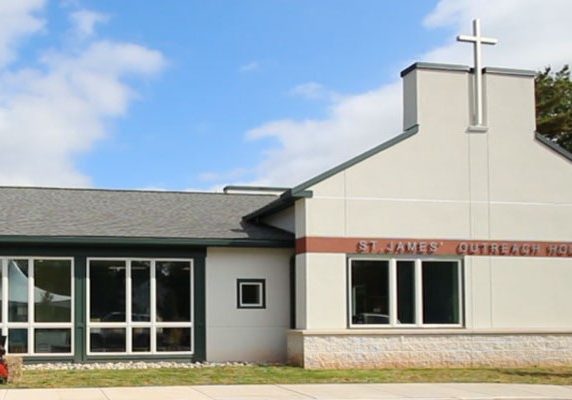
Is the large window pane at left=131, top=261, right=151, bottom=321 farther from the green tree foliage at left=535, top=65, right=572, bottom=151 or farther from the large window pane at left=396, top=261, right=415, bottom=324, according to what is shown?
the green tree foliage at left=535, top=65, right=572, bottom=151

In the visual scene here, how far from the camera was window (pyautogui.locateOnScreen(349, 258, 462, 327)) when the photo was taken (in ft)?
73.8

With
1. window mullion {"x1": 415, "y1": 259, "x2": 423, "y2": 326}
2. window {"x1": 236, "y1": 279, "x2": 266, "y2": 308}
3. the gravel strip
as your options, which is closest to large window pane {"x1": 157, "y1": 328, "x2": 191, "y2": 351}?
the gravel strip

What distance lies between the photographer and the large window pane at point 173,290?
22.8 m

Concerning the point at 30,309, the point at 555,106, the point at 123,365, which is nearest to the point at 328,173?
the point at 123,365

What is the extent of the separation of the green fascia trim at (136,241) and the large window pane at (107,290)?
0.65 m

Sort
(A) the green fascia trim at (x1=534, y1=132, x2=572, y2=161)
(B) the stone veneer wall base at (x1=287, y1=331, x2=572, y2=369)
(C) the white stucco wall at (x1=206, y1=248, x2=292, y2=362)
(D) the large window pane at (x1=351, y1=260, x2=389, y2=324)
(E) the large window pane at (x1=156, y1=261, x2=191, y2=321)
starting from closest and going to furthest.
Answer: (B) the stone veneer wall base at (x1=287, y1=331, x2=572, y2=369), (D) the large window pane at (x1=351, y1=260, x2=389, y2=324), (E) the large window pane at (x1=156, y1=261, x2=191, y2=321), (C) the white stucco wall at (x1=206, y1=248, x2=292, y2=362), (A) the green fascia trim at (x1=534, y1=132, x2=572, y2=161)

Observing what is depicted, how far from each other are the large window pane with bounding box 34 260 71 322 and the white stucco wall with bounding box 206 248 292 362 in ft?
11.2

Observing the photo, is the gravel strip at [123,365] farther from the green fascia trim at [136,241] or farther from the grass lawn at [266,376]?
the green fascia trim at [136,241]

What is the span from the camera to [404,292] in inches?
898

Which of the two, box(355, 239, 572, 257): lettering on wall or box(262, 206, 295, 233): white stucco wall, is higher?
box(262, 206, 295, 233): white stucco wall

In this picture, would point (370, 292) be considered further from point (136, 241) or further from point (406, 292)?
point (136, 241)

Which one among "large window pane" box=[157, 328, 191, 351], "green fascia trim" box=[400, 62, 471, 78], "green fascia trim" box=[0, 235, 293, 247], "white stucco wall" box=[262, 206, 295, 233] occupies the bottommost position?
"large window pane" box=[157, 328, 191, 351]

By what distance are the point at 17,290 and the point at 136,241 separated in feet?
9.85

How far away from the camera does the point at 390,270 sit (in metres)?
22.6
